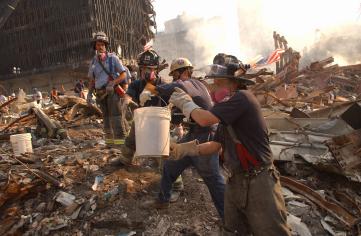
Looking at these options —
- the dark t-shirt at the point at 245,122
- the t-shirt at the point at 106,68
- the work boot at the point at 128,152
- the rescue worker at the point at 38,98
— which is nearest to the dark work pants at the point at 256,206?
the dark t-shirt at the point at 245,122

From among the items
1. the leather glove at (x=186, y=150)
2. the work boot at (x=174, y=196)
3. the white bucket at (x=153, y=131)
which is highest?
the white bucket at (x=153, y=131)

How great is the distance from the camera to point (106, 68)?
605cm

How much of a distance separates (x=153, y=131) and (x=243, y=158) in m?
0.84

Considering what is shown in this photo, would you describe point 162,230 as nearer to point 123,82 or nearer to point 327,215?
point 327,215

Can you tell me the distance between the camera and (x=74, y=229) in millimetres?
4113

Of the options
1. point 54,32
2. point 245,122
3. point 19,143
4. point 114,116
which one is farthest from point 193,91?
point 54,32

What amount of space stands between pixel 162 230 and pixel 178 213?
0.37 metres

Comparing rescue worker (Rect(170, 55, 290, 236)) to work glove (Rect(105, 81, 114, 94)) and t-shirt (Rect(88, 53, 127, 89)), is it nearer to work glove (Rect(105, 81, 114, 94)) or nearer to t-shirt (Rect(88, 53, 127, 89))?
work glove (Rect(105, 81, 114, 94))

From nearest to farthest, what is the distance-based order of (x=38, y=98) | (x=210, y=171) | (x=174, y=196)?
(x=210, y=171)
(x=174, y=196)
(x=38, y=98)

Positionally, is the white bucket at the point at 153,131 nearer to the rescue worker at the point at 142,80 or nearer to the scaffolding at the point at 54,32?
the rescue worker at the point at 142,80

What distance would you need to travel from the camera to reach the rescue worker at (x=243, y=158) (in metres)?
2.72

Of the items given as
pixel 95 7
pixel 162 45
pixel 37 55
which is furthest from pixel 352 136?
pixel 162 45

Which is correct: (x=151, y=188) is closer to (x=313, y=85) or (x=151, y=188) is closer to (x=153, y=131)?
(x=153, y=131)

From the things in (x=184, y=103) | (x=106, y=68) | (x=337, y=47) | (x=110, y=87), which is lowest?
(x=184, y=103)
